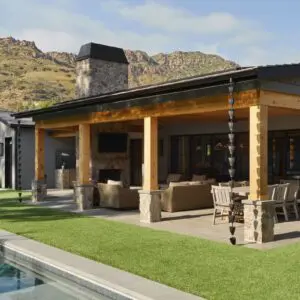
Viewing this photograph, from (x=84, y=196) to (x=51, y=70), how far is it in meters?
82.5

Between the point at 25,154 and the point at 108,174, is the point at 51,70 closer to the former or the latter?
the point at 25,154

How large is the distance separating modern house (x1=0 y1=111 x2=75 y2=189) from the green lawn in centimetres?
1154

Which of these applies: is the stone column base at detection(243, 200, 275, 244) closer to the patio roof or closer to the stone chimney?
the patio roof

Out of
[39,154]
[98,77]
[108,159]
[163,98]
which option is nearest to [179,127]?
[108,159]

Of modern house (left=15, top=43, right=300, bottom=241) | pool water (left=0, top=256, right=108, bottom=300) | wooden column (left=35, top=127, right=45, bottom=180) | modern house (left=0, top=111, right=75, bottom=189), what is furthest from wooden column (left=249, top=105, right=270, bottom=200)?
modern house (left=0, top=111, right=75, bottom=189)

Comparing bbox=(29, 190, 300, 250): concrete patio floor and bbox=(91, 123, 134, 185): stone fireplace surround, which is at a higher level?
bbox=(91, 123, 134, 185): stone fireplace surround

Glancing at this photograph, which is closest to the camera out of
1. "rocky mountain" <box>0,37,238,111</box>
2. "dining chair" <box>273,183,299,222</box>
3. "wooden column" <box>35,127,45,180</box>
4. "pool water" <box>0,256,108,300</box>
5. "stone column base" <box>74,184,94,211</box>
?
"pool water" <box>0,256,108,300</box>

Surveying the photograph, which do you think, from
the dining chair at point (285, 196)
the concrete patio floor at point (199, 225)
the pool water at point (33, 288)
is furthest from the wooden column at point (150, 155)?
the pool water at point (33, 288)

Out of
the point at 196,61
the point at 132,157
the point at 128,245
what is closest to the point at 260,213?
the point at 128,245

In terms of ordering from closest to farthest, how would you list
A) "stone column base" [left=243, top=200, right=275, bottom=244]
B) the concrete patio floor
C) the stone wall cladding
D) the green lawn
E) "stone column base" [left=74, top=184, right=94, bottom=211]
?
the green lawn < "stone column base" [left=243, top=200, right=275, bottom=244] < the concrete patio floor < "stone column base" [left=74, top=184, right=94, bottom=211] < the stone wall cladding

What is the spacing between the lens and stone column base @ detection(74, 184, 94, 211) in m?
14.0

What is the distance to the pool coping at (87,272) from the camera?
215 inches

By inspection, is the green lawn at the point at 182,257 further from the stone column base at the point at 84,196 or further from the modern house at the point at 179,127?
the stone column base at the point at 84,196

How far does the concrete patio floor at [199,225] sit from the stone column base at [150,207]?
0.72 feet
